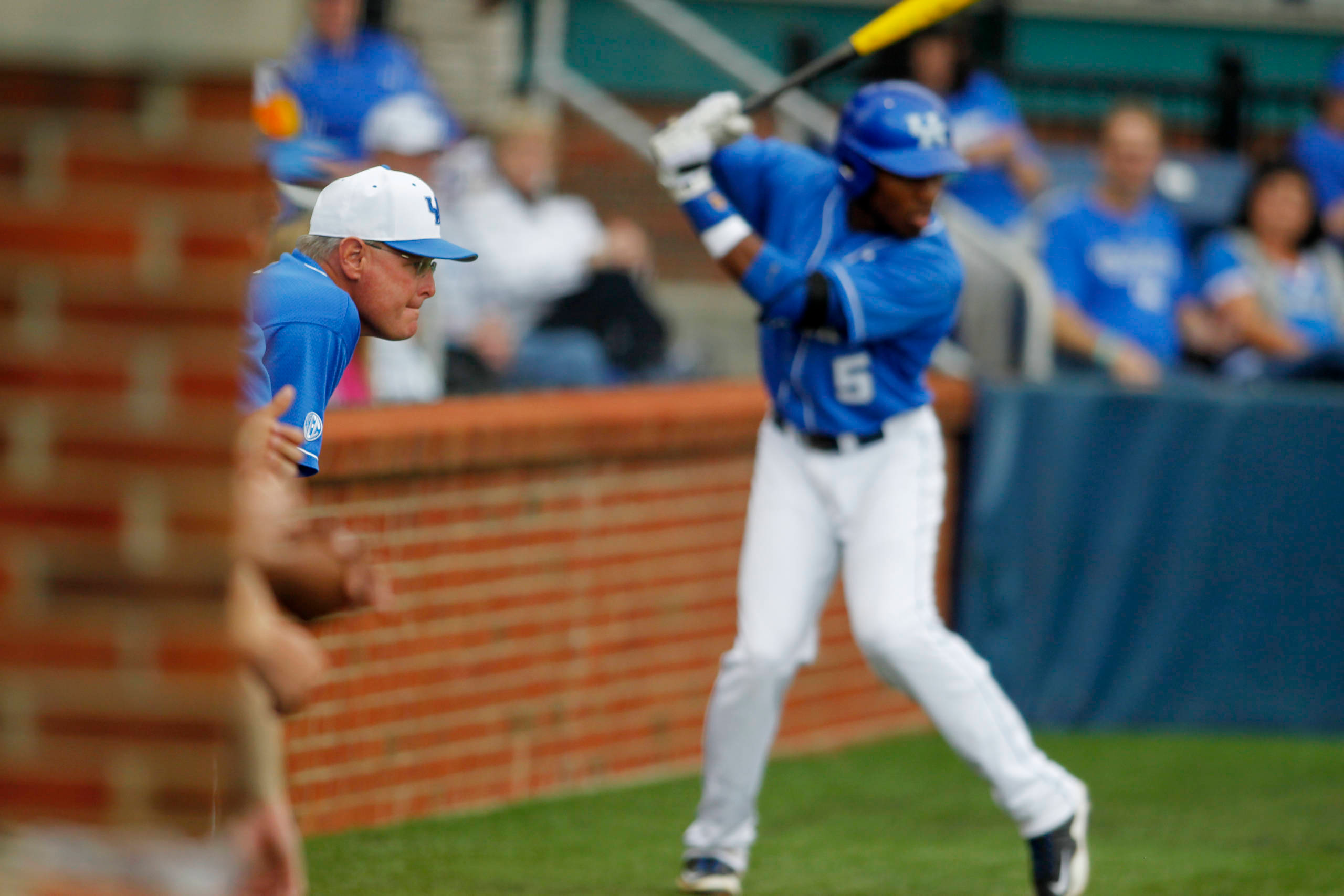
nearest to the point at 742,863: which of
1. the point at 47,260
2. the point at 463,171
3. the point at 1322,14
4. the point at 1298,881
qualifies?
the point at 1298,881

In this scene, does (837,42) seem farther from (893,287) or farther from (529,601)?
(893,287)

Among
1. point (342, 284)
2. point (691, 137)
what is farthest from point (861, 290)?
point (342, 284)

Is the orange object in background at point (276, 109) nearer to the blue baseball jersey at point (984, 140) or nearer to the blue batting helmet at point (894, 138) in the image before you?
the blue batting helmet at point (894, 138)

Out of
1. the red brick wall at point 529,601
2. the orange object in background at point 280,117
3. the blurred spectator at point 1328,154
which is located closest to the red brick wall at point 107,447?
the red brick wall at point 529,601

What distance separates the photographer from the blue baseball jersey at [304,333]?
11.8ft

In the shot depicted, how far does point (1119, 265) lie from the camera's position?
846 centimetres

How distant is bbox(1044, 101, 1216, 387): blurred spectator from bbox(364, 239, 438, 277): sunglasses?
5015 millimetres

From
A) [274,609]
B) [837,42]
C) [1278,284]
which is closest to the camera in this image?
[274,609]

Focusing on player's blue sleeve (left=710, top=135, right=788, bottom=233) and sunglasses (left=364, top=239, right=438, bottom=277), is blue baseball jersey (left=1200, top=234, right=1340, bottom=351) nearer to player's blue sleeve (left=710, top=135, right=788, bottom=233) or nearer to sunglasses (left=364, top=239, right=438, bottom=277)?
player's blue sleeve (left=710, top=135, right=788, bottom=233)

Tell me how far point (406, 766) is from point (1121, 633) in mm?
3596

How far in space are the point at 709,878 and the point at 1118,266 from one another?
4.35 m

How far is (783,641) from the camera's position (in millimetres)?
5090

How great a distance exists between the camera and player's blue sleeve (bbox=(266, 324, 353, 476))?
141 inches

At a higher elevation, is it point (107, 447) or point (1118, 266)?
point (107, 447)
